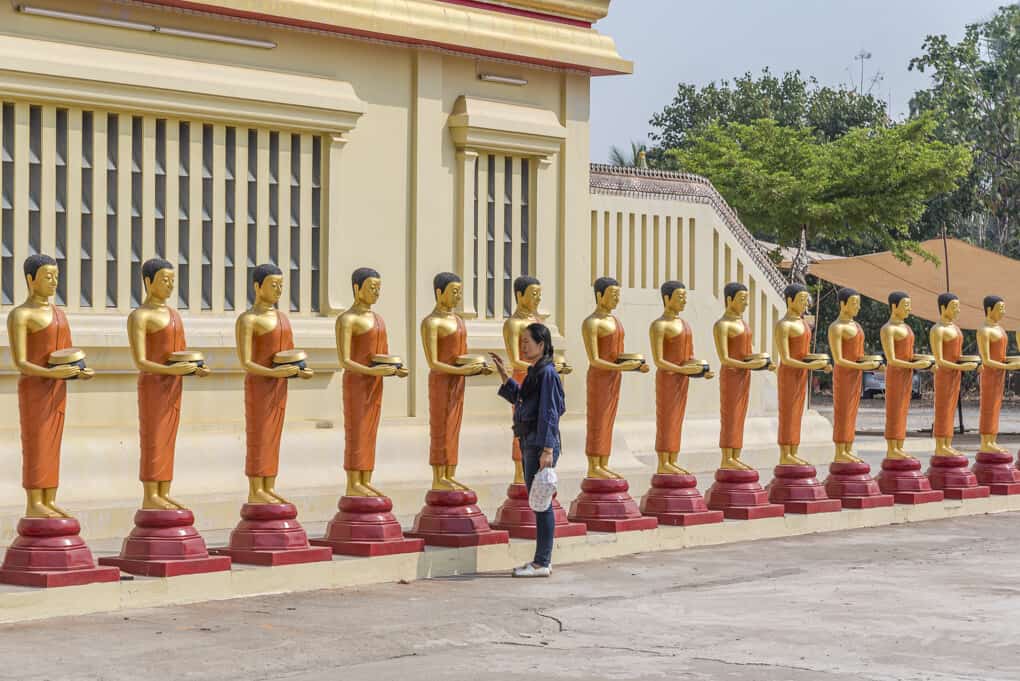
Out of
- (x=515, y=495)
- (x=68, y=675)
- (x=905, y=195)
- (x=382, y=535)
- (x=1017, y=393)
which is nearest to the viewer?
(x=68, y=675)

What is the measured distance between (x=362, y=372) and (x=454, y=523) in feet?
4.02

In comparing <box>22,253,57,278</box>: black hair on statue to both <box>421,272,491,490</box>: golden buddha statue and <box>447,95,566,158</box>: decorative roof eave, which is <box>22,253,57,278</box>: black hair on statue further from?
<box>447,95,566,158</box>: decorative roof eave

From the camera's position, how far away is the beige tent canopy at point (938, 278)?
80.7 feet

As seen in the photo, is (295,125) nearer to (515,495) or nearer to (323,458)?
(323,458)

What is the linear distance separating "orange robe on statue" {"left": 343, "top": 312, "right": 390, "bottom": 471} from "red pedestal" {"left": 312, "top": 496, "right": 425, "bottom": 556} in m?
0.23

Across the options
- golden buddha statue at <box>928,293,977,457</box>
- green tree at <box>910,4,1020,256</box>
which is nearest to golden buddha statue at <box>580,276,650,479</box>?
golden buddha statue at <box>928,293,977,457</box>

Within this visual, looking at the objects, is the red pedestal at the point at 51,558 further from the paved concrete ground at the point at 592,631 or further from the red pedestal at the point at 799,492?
the red pedestal at the point at 799,492

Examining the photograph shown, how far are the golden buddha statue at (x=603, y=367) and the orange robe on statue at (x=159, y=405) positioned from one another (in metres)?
3.24

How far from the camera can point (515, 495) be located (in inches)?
452

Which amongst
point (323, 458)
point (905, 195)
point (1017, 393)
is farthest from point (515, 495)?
point (1017, 393)

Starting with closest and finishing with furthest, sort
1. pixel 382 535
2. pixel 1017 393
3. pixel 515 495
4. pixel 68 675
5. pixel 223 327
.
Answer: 1. pixel 68 675
2. pixel 382 535
3. pixel 515 495
4. pixel 223 327
5. pixel 1017 393

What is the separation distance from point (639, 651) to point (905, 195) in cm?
2332

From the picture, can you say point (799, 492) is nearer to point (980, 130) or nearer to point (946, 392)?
point (946, 392)

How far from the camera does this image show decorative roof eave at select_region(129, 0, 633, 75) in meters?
13.3
